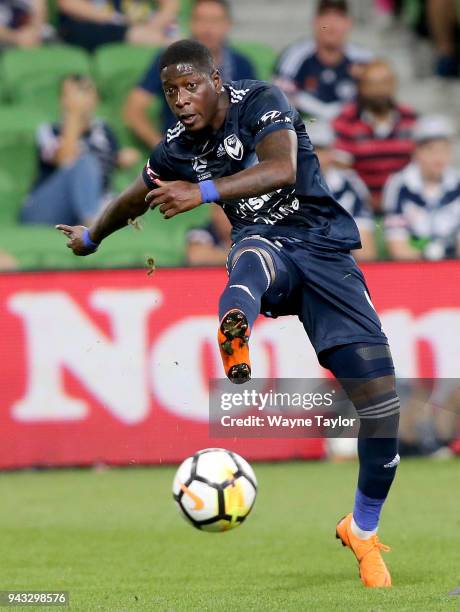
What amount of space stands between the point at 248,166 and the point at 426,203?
6.68 meters

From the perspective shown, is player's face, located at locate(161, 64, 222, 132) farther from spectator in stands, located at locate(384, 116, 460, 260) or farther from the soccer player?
spectator in stands, located at locate(384, 116, 460, 260)

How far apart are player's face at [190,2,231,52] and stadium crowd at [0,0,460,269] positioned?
12mm

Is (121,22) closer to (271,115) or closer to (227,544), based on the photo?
(227,544)

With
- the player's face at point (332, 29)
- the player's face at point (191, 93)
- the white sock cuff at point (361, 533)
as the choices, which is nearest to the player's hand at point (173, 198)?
the player's face at point (191, 93)

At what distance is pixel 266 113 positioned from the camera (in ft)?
19.4

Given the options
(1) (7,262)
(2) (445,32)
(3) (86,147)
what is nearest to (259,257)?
(1) (7,262)

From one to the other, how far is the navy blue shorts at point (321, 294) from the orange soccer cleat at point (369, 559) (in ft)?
3.20

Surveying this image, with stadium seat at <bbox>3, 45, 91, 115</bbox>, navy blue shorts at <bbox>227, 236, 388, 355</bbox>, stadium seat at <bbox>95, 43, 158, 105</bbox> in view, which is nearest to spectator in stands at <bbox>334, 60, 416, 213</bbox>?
stadium seat at <bbox>95, 43, 158, 105</bbox>

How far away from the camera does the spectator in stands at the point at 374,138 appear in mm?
13258

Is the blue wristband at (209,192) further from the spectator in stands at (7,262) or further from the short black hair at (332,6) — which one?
the short black hair at (332,6)

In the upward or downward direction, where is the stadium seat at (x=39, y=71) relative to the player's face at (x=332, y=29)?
downward

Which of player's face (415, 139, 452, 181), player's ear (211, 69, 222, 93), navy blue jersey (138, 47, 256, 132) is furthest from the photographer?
navy blue jersey (138, 47, 256, 132)

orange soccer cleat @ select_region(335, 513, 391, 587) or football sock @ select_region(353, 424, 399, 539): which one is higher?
football sock @ select_region(353, 424, 399, 539)

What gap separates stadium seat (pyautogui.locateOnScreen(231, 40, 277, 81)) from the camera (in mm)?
14484
